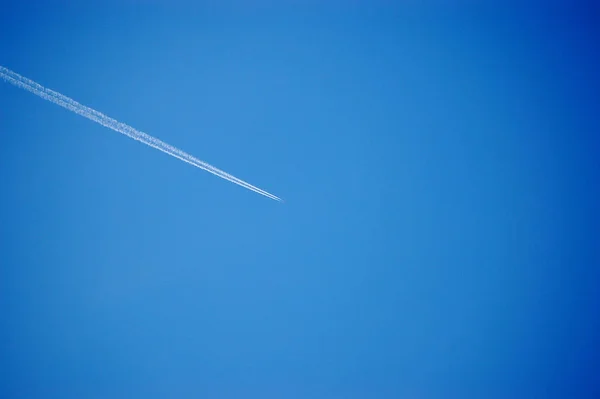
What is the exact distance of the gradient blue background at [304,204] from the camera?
1425 mm

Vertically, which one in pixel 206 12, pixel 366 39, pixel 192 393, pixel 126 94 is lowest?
pixel 192 393

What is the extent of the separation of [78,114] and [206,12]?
749mm

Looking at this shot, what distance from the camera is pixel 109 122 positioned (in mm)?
1425

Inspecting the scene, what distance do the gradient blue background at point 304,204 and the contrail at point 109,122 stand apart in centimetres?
3

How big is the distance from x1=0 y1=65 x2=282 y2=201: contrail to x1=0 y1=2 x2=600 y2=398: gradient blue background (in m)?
0.03

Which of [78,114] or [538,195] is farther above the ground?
[538,195]

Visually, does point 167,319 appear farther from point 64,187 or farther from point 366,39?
point 366,39

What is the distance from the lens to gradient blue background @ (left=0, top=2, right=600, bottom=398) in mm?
1425

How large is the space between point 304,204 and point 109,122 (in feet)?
3.17

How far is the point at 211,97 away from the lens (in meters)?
1.45

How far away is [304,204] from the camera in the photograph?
146 centimetres

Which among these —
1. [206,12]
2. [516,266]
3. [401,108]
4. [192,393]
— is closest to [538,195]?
[516,266]

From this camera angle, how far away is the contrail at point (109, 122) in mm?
1415

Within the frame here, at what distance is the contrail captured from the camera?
1.42 metres
